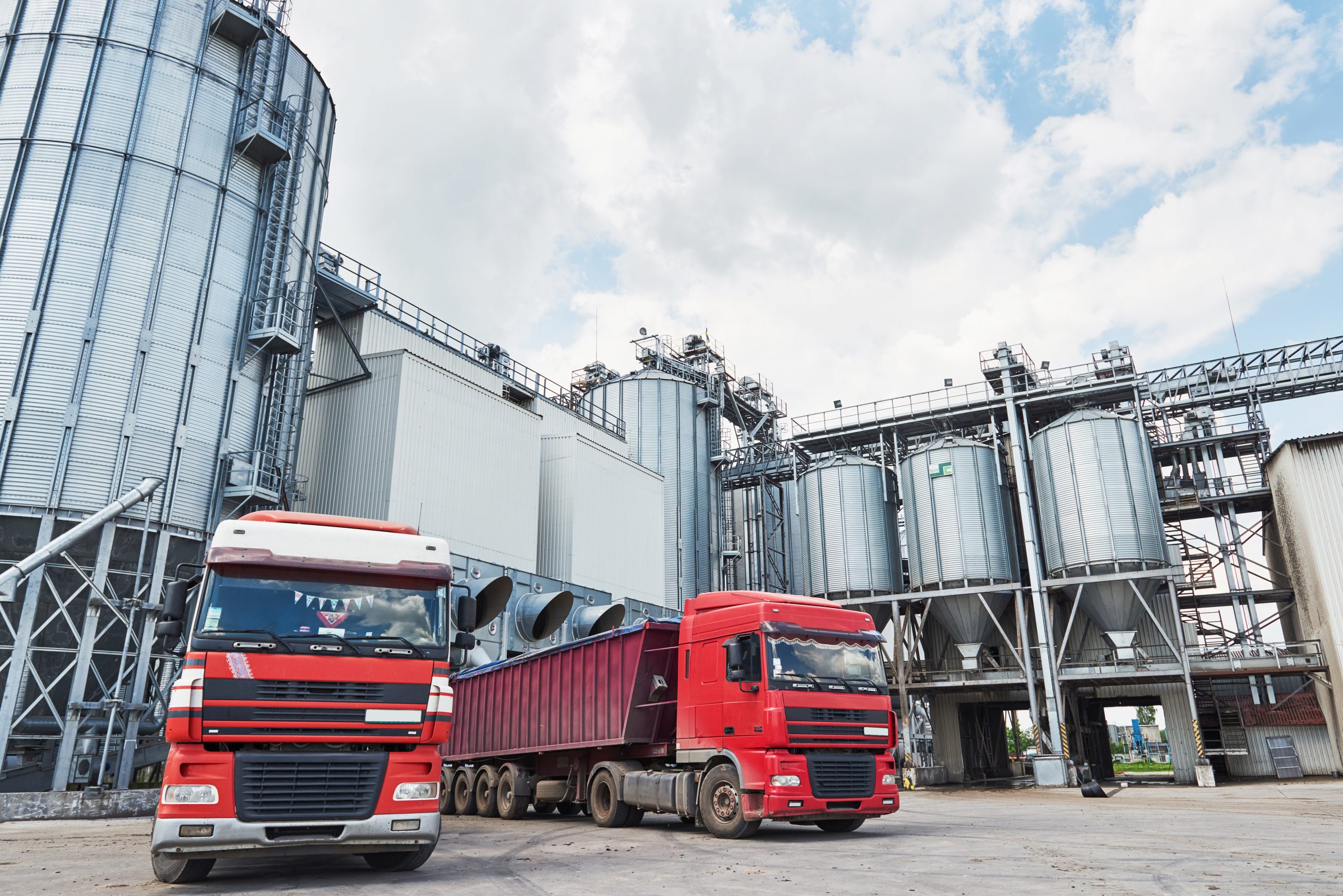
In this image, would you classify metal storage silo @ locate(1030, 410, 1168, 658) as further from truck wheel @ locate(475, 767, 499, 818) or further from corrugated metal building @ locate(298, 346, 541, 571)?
→ truck wheel @ locate(475, 767, 499, 818)

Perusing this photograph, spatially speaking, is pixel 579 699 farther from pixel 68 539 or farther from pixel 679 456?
pixel 679 456

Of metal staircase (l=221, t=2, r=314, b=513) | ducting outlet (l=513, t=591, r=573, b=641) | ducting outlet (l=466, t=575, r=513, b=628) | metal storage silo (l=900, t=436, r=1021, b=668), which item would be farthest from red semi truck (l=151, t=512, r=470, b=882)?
metal storage silo (l=900, t=436, r=1021, b=668)

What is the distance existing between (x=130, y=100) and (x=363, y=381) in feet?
31.4

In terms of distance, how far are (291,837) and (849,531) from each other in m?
30.7

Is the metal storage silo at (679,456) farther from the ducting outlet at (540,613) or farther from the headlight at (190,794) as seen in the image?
the headlight at (190,794)

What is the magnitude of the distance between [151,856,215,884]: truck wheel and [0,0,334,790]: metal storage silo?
12449 millimetres

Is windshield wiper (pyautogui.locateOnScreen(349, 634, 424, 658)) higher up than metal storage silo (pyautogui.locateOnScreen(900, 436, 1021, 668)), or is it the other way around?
metal storage silo (pyautogui.locateOnScreen(900, 436, 1021, 668))

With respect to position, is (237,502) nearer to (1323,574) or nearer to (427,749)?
(427,749)

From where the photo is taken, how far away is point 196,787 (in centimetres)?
817

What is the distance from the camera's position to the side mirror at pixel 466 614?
10.0m

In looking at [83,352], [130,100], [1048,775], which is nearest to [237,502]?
[83,352]

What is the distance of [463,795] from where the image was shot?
64.4ft

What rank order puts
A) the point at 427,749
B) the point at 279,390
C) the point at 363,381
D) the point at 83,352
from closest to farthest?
1. the point at 427,749
2. the point at 83,352
3. the point at 279,390
4. the point at 363,381

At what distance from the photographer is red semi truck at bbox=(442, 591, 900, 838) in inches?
500
